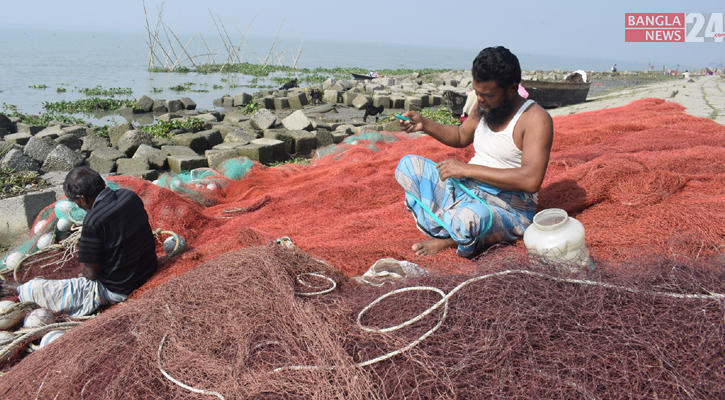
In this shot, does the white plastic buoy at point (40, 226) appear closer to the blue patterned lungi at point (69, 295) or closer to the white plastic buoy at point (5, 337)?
the blue patterned lungi at point (69, 295)

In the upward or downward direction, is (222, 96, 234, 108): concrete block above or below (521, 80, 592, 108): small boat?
above

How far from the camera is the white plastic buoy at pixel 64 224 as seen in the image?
388 centimetres

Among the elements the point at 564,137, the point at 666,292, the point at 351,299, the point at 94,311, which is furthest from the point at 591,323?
the point at 564,137

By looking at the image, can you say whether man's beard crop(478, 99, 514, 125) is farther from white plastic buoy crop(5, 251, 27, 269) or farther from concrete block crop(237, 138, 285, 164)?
concrete block crop(237, 138, 285, 164)

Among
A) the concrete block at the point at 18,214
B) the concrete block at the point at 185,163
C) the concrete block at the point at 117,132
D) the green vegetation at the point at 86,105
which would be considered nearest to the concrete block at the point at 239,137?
the concrete block at the point at 185,163

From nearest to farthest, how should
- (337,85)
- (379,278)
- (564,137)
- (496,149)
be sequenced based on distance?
(379,278)
(496,149)
(564,137)
(337,85)

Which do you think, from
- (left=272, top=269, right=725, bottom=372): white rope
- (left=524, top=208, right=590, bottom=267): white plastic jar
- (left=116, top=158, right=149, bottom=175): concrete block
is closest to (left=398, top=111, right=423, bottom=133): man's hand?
(left=524, top=208, right=590, bottom=267): white plastic jar

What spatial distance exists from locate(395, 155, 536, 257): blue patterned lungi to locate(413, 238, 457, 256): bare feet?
7 cm

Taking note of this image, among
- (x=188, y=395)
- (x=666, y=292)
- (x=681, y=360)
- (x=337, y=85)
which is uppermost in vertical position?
(x=337, y=85)

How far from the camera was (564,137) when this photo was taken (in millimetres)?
5266

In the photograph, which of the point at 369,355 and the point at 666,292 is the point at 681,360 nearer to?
the point at 666,292

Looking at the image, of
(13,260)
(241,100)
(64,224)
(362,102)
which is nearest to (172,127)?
(241,100)

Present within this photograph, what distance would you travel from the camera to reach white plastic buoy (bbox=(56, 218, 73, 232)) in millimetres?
3881

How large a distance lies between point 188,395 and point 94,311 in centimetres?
195
